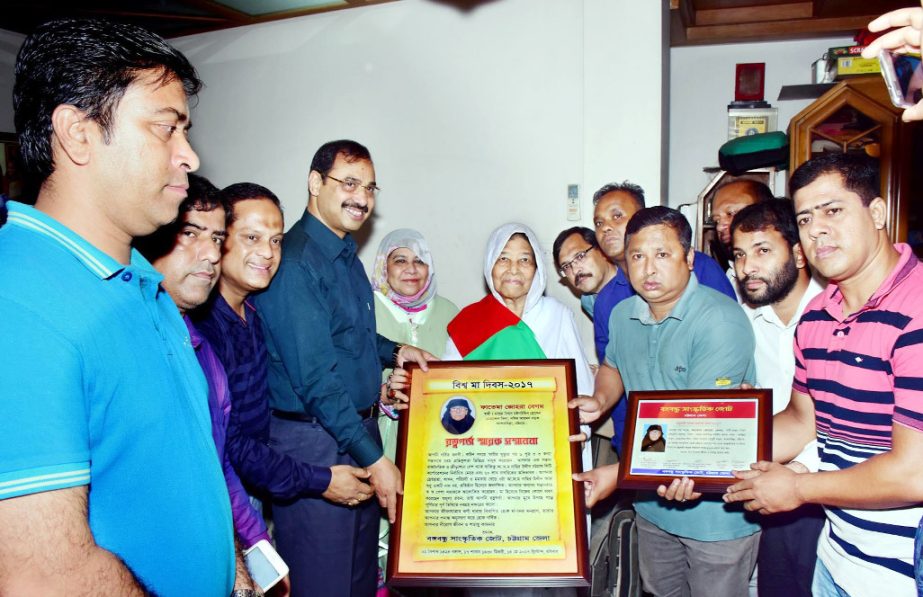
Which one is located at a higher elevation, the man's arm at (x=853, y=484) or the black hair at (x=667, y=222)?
the black hair at (x=667, y=222)

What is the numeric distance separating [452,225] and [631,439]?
8.32ft

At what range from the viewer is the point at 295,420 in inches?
85.6

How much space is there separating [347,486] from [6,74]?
15.3 ft

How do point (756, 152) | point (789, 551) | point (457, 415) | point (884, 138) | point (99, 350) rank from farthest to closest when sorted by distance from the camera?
point (756, 152) < point (884, 138) < point (789, 551) < point (457, 415) < point (99, 350)

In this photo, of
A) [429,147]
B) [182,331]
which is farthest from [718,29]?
[182,331]

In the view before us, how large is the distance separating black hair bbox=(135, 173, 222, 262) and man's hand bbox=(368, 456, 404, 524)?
0.97m

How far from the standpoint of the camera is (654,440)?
6.22 ft

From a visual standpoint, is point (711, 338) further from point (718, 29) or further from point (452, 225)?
point (718, 29)

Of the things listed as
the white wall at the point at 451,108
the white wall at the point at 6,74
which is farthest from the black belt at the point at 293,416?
the white wall at the point at 6,74

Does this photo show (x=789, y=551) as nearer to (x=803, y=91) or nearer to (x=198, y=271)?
(x=198, y=271)

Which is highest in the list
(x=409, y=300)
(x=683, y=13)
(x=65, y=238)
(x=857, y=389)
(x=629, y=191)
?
(x=683, y=13)

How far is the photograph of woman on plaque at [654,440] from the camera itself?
6.16ft

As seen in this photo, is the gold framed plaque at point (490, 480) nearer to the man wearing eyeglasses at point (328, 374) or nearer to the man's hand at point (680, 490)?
the man wearing eyeglasses at point (328, 374)

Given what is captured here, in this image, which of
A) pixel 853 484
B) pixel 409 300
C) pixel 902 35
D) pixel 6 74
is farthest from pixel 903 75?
pixel 6 74
